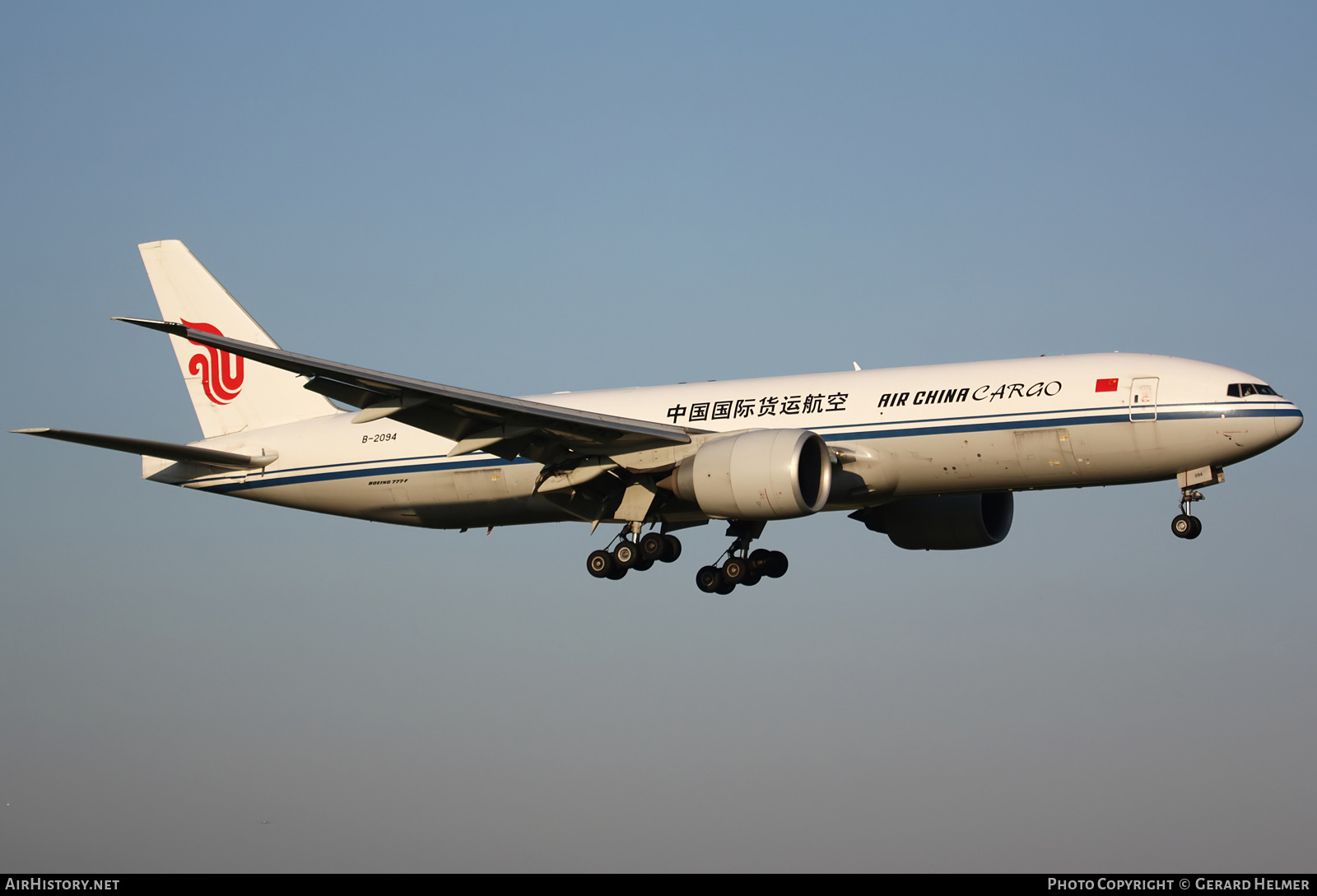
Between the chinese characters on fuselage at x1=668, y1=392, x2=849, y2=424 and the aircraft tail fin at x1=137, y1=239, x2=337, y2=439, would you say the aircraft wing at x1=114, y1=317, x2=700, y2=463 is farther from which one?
the aircraft tail fin at x1=137, y1=239, x2=337, y2=439

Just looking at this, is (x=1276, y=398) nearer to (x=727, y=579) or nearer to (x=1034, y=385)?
(x=1034, y=385)

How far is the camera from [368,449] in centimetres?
3972

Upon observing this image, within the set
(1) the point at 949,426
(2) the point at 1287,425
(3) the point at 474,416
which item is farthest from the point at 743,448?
(2) the point at 1287,425

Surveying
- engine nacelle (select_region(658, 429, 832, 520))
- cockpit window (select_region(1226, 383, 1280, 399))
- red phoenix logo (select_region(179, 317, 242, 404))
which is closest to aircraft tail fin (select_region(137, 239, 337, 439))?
red phoenix logo (select_region(179, 317, 242, 404))

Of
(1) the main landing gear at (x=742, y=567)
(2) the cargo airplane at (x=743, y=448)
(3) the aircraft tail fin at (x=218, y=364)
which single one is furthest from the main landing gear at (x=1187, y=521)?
(3) the aircraft tail fin at (x=218, y=364)

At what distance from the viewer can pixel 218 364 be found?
4319cm

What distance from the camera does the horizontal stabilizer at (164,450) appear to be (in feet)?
107

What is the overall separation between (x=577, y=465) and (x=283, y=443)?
957cm

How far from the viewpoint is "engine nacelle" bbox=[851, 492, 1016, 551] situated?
40.7 meters

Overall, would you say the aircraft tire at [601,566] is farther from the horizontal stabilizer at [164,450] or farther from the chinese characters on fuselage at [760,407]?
the horizontal stabilizer at [164,450]

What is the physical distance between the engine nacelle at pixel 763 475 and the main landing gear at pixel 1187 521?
303 inches
